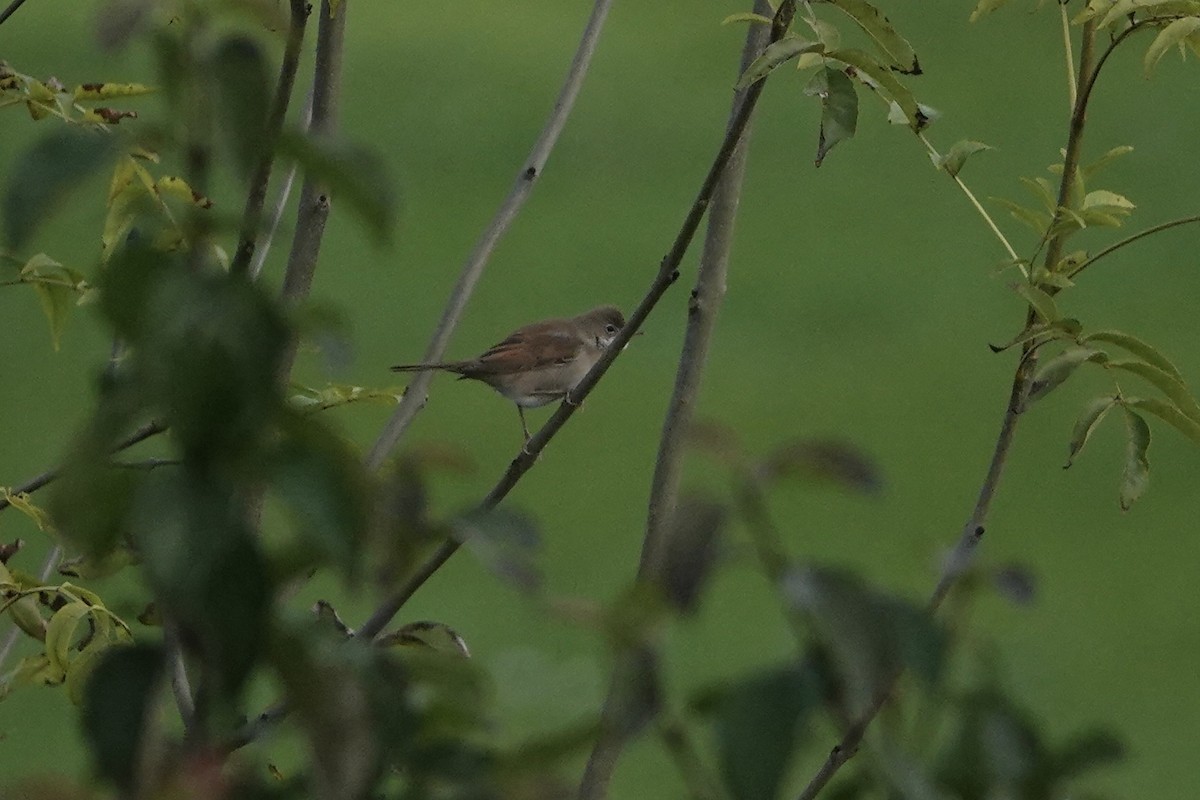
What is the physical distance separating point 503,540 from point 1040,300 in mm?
825

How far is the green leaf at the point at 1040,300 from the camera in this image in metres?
1.44

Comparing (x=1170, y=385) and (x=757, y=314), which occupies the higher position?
(x=1170, y=385)

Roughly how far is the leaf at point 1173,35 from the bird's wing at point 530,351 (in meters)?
2.54

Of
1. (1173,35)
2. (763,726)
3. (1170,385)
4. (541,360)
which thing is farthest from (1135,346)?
(541,360)

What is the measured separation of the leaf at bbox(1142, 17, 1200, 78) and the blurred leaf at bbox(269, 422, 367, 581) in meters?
1.12

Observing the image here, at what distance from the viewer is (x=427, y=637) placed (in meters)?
1.28

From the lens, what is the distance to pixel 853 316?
699 centimetres

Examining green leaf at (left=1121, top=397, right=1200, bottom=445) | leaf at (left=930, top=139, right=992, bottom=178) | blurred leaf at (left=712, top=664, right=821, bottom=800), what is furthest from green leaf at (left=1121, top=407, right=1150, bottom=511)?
blurred leaf at (left=712, top=664, right=821, bottom=800)

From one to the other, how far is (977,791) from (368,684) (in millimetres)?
252

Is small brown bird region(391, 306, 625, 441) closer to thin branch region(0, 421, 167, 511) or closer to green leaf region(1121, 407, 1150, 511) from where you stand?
thin branch region(0, 421, 167, 511)

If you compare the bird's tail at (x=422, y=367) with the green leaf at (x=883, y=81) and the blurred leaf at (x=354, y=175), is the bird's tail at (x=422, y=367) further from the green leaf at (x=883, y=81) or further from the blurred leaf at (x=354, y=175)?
the blurred leaf at (x=354, y=175)

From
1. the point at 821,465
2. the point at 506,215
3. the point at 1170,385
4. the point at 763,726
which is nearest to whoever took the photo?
the point at 763,726

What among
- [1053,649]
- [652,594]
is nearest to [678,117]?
[1053,649]

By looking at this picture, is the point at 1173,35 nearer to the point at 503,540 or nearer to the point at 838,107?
the point at 838,107
